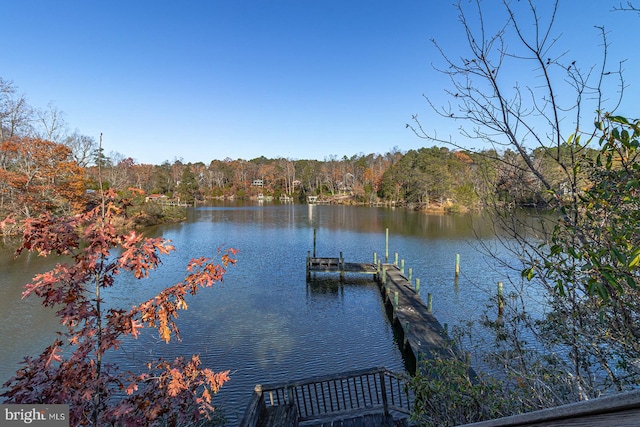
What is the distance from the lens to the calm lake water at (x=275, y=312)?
9484 mm

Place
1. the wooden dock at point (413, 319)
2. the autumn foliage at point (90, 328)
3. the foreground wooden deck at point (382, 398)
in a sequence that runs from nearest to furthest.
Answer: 1. the foreground wooden deck at point (382, 398)
2. the autumn foliage at point (90, 328)
3. the wooden dock at point (413, 319)

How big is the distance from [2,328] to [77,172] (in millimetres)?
12130

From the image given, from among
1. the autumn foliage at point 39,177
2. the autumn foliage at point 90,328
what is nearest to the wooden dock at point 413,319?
the autumn foliage at point 90,328

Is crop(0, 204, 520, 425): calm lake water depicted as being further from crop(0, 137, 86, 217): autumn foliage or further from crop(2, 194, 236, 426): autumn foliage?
crop(0, 137, 86, 217): autumn foliage

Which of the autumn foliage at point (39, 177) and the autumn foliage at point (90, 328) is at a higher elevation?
the autumn foliage at point (39, 177)

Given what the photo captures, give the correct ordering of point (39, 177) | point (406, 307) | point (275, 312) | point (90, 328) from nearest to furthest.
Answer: point (90, 328)
point (406, 307)
point (275, 312)
point (39, 177)

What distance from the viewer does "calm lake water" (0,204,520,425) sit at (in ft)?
31.1

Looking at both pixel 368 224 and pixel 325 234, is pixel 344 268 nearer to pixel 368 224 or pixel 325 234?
pixel 325 234

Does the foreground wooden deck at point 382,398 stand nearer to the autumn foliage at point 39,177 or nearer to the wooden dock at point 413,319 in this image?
the wooden dock at point 413,319

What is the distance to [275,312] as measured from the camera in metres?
13.5

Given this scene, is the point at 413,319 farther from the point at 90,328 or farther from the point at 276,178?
the point at 276,178

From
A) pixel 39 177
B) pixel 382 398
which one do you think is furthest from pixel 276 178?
pixel 382 398

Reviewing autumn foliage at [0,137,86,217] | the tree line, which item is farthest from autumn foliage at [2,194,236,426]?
autumn foliage at [0,137,86,217]

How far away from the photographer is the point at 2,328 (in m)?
11.1
